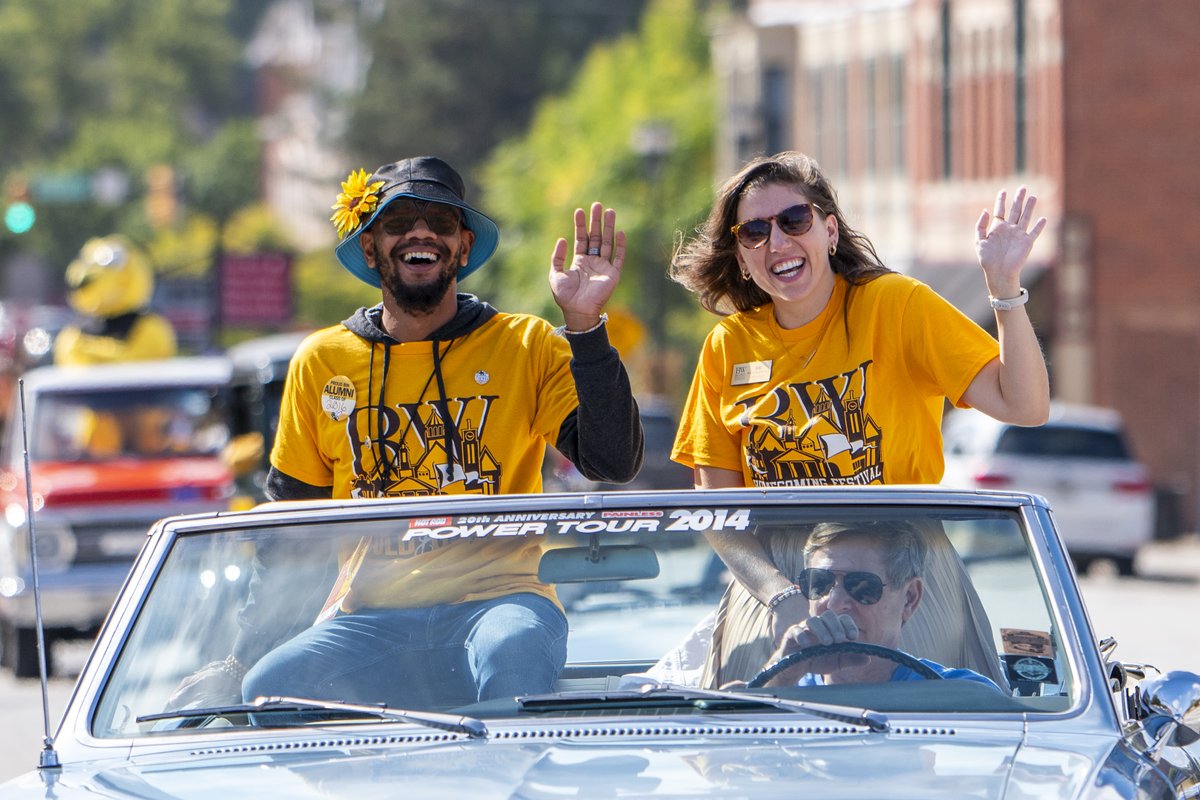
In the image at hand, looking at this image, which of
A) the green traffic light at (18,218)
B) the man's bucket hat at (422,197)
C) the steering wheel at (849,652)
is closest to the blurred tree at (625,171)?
the green traffic light at (18,218)

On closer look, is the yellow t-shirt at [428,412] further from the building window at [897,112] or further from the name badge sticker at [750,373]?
the building window at [897,112]

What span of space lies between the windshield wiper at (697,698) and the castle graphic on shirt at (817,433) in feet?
3.81

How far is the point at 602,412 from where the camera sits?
5.15 meters

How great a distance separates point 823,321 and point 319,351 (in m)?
1.22

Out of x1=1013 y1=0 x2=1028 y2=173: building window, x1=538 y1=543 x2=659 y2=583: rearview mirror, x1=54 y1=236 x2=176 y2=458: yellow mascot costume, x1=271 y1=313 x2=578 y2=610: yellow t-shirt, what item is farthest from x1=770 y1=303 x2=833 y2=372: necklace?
x1=1013 y1=0 x2=1028 y2=173: building window

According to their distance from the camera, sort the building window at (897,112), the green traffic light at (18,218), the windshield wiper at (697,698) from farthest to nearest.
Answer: the building window at (897,112)
the green traffic light at (18,218)
the windshield wiper at (697,698)

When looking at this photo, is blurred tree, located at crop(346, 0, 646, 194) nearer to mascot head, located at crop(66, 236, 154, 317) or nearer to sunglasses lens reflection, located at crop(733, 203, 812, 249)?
mascot head, located at crop(66, 236, 154, 317)

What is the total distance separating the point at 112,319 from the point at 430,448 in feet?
40.5

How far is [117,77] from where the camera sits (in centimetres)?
10694

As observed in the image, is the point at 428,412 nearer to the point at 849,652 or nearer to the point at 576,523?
the point at 576,523

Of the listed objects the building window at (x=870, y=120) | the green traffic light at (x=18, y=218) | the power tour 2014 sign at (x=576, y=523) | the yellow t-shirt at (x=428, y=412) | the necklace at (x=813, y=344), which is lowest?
the power tour 2014 sign at (x=576, y=523)

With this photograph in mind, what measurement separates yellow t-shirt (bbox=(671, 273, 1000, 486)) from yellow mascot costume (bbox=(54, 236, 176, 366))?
11735mm

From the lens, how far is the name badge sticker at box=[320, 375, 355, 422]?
5.38 metres

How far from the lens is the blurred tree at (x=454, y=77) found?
73938mm
